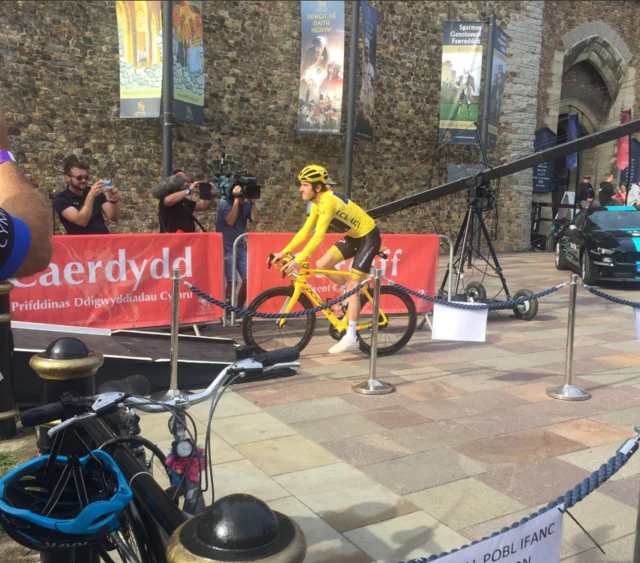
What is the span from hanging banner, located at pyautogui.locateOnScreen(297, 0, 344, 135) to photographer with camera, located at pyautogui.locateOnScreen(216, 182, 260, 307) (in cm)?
931

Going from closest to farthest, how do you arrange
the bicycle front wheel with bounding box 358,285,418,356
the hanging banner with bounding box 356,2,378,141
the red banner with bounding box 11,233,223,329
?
the red banner with bounding box 11,233,223,329 → the bicycle front wheel with bounding box 358,285,418,356 → the hanging banner with bounding box 356,2,378,141

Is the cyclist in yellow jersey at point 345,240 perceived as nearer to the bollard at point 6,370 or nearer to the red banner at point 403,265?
the red banner at point 403,265

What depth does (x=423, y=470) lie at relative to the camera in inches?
162

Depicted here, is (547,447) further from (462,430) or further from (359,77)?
(359,77)

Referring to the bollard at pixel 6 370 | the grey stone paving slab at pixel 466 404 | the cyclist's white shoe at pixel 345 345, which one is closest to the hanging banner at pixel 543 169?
the cyclist's white shoe at pixel 345 345

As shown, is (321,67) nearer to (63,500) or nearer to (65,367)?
(65,367)

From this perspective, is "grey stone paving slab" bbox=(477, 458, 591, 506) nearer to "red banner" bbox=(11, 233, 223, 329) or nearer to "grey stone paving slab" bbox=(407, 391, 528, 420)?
"grey stone paving slab" bbox=(407, 391, 528, 420)

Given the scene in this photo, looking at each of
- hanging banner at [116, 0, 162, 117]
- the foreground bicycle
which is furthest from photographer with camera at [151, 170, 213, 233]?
hanging banner at [116, 0, 162, 117]

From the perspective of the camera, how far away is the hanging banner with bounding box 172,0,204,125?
45.8ft

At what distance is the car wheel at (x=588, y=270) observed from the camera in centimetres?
1257

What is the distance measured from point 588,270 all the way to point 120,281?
30.8 ft

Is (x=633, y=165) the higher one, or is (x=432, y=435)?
(x=633, y=165)

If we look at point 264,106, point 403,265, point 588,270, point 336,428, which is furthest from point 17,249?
point 264,106

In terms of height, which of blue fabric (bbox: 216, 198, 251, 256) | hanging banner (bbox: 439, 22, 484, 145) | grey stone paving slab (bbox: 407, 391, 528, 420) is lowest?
grey stone paving slab (bbox: 407, 391, 528, 420)
